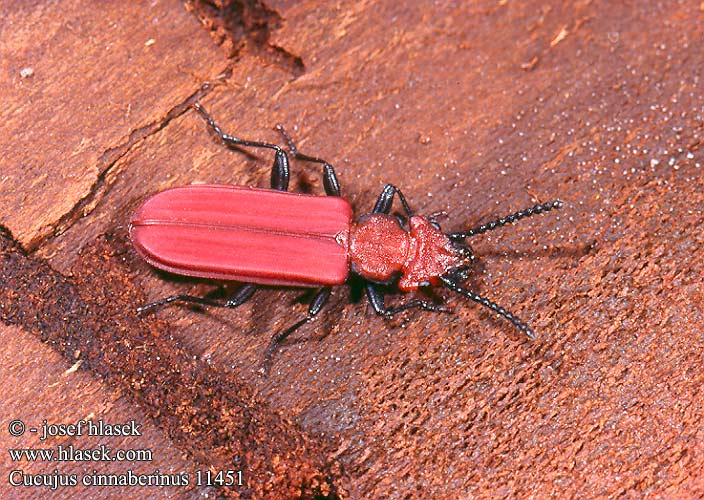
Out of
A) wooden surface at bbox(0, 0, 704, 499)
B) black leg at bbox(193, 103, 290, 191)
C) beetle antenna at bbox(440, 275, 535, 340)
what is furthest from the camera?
black leg at bbox(193, 103, 290, 191)

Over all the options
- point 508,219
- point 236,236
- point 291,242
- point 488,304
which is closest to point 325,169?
point 291,242

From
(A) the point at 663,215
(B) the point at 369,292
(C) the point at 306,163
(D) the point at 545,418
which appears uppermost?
(C) the point at 306,163

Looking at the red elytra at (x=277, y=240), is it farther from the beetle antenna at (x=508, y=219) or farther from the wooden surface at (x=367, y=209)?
the wooden surface at (x=367, y=209)

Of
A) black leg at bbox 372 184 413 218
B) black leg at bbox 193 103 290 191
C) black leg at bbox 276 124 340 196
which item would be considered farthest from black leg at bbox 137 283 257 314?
black leg at bbox 372 184 413 218

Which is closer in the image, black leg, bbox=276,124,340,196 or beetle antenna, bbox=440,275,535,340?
beetle antenna, bbox=440,275,535,340

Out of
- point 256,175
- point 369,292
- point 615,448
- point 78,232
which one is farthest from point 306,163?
point 615,448

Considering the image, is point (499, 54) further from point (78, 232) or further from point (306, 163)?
point (78, 232)

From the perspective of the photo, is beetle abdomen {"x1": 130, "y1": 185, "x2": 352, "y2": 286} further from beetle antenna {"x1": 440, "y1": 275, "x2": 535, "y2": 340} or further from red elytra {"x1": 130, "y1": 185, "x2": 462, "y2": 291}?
beetle antenna {"x1": 440, "y1": 275, "x2": 535, "y2": 340}
